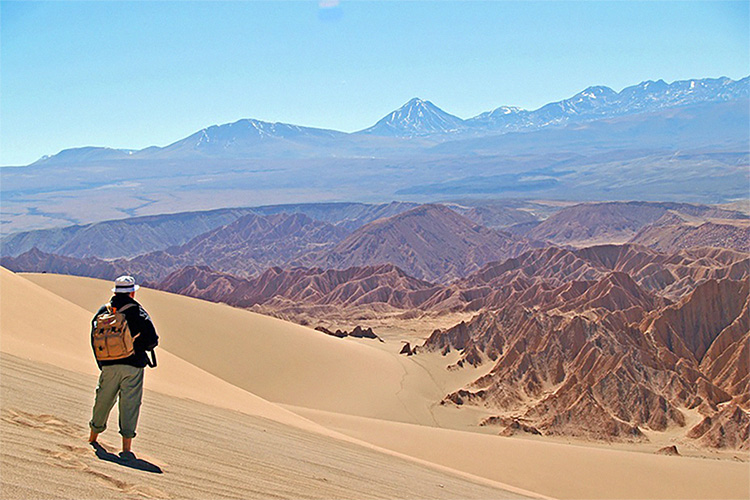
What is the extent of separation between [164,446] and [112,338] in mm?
2203

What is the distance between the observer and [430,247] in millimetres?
150500

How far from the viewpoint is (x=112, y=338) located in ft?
23.7

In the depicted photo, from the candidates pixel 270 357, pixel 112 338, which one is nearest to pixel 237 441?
pixel 112 338

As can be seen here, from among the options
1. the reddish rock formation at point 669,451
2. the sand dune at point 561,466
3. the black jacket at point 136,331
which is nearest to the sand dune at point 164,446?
the black jacket at point 136,331

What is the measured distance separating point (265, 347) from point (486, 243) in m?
123

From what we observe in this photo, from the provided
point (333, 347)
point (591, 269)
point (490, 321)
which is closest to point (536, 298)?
point (490, 321)

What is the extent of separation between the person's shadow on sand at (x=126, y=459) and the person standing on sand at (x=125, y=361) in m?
0.19

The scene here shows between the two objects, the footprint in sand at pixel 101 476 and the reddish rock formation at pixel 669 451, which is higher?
the footprint in sand at pixel 101 476

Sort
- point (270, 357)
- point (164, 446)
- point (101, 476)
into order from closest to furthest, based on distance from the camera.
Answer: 1. point (101, 476)
2. point (164, 446)
3. point (270, 357)

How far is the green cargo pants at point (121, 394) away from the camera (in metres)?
7.43

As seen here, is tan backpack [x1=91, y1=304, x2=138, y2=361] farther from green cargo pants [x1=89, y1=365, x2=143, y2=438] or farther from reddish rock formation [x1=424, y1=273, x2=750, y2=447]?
reddish rock formation [x1=424, y1=273, x2=750, y2=447]

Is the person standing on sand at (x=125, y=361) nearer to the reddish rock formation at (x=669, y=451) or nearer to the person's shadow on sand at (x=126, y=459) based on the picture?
the person's shadow on sand at (x=126, y=459)

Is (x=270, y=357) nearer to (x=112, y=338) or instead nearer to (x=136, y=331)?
(x=136, y=331)

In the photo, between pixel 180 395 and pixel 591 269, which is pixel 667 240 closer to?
pixel 591 269
